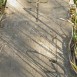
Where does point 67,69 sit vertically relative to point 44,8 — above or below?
below

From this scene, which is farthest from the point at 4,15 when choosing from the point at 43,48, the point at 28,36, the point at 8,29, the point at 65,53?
the point at 65,53

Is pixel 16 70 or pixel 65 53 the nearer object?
pixel 16 70

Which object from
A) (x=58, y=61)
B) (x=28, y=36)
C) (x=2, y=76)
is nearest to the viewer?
(x=2, y=76)

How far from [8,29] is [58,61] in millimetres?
1236

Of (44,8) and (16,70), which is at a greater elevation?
(44,8)

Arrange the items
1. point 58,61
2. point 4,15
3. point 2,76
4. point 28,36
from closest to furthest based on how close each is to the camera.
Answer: point 2,76 → point 58,61 → point 28,36 → point 4,15

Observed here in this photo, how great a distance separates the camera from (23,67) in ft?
13.9

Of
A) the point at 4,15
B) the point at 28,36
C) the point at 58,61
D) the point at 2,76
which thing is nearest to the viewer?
the point at 2,76

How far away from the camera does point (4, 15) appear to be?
5.34m

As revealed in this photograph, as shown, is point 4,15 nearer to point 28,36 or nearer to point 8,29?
point 8,29

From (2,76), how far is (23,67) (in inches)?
14.5

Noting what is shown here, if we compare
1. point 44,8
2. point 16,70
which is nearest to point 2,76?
point 16,70

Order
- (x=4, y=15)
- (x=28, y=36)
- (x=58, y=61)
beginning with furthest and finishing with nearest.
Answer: (x=4, y=15) < (x=28, y=36) < (x=58, y=61)

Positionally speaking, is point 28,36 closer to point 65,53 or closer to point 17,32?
point 17,32
